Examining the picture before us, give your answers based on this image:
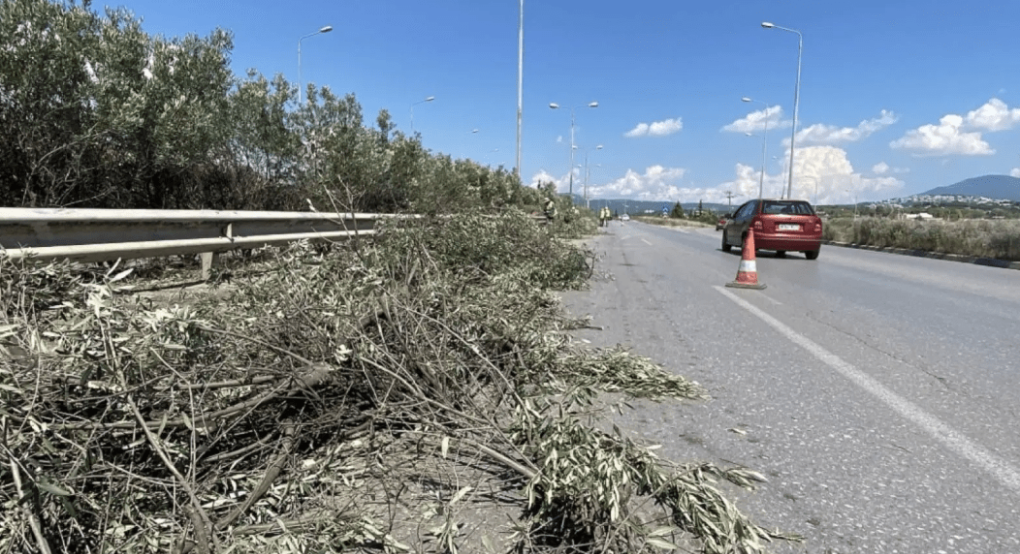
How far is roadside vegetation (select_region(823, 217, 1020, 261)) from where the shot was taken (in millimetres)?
17953

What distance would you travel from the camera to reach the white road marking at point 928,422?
279 cm

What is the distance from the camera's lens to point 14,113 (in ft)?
22.6

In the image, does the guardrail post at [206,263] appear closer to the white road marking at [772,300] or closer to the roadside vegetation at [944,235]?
the white road marking at [772,300]

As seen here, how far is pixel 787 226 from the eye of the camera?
624 inches

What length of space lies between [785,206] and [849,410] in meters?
14.2

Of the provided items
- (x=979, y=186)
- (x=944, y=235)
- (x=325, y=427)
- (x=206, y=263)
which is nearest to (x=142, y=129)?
(x=206, y=263)

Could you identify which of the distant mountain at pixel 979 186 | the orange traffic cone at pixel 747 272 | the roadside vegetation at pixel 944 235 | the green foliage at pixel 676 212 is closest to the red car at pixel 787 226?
the roadside vegetation at pixel 944 235

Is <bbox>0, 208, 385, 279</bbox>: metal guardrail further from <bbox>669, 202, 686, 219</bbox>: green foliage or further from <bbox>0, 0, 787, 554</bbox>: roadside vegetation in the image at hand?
<bbox>669, 202, 686, 219</bbox>: green foliage

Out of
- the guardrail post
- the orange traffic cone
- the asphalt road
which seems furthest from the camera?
the orange traffic cone

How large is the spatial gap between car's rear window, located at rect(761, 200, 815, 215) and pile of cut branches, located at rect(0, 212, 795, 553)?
1471 centimetres

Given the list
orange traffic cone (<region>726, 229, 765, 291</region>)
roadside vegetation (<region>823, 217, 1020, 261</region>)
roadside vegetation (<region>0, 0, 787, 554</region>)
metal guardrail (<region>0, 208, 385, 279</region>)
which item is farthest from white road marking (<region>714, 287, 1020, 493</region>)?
roadside vegetation (<region>823, 217, 1020, 261</region>)

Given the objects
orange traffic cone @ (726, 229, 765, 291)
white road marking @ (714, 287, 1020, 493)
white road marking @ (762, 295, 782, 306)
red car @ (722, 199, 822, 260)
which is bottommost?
white road marking @ (714, 287, 1020, 493)

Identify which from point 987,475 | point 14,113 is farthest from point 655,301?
point 14,113

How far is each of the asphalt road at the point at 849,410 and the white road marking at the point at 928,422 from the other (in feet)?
0.04
